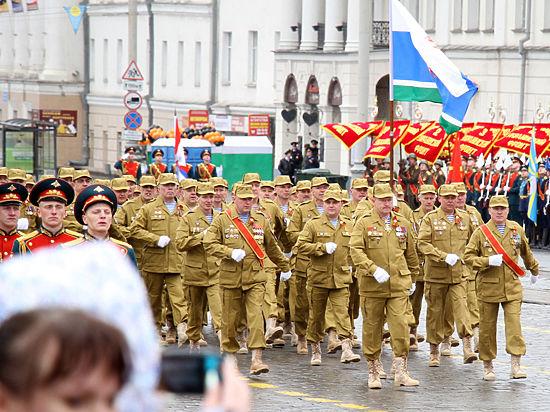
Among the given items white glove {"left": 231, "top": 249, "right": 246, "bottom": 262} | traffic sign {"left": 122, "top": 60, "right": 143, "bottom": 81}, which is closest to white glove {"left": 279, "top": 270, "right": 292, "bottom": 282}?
white glove {"left": 231, "top": 249, "right": 246, "bottom": 262}

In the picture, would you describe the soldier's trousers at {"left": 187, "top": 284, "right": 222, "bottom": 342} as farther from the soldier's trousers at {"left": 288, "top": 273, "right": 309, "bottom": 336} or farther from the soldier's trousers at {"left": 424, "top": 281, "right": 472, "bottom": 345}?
the soldier's trousers at {"left": 424, "top": 281, "right": 472, "bottom": 345}

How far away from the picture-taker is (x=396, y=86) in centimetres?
1691

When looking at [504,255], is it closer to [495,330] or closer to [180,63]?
[495,330]

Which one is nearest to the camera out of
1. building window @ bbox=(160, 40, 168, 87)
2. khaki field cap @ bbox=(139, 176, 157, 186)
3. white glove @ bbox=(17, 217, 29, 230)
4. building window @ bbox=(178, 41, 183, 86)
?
white glove @ bbox=(17, 217, 29, 230)

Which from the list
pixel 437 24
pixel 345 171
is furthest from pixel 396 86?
pixel 345 171

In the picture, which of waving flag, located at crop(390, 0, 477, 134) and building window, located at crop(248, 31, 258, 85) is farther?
building window, located at crop(248, 31, 258, 85)

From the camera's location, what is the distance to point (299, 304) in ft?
49.0

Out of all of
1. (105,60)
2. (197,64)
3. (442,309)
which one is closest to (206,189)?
(442,309)

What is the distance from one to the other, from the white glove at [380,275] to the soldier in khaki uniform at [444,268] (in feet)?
6.33

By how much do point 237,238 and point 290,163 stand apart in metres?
26.2

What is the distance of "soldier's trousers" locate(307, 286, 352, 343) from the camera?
Answer: 13570mm

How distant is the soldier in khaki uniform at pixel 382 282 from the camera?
12055mm

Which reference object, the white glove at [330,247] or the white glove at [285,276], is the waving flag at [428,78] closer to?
the white glove at [285,276]

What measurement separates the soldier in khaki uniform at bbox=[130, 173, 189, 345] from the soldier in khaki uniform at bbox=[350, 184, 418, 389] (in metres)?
3.36
